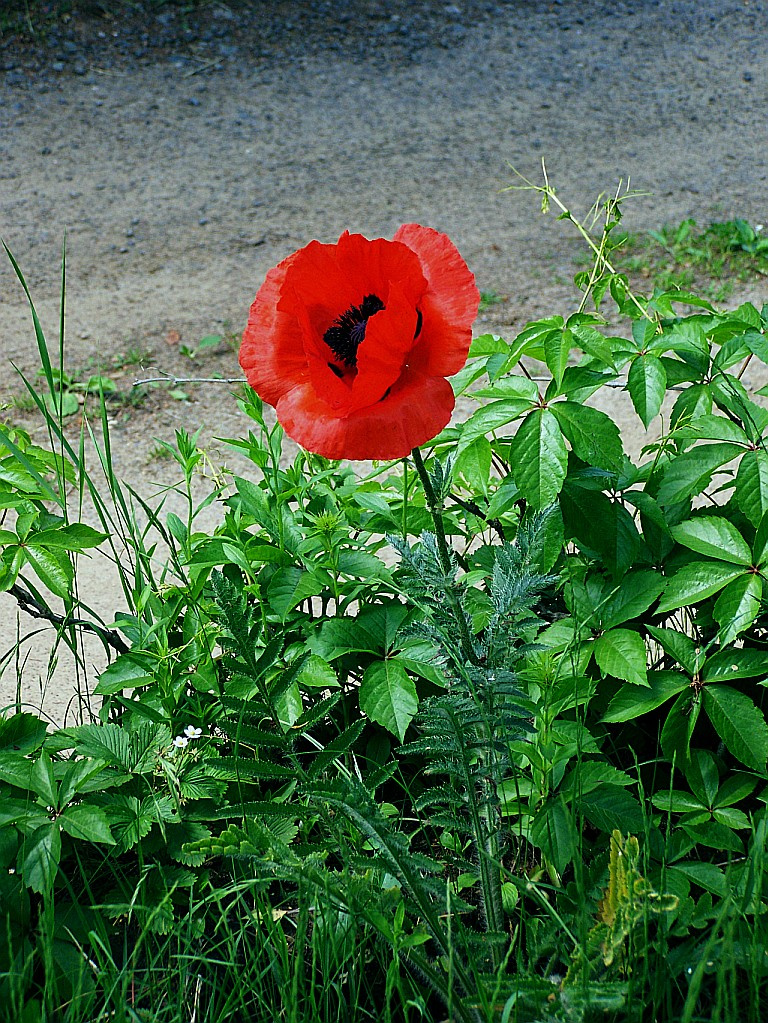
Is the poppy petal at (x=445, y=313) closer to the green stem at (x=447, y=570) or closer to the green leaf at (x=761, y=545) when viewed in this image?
the green stem at (x=447, y=570)

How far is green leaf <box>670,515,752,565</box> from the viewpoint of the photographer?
1450 mm

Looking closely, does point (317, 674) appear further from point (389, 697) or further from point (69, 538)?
point (69, 538)

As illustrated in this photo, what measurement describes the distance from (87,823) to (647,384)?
107 centimetres

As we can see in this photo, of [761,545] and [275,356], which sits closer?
[275,356]

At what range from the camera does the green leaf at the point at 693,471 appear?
154 centimetres

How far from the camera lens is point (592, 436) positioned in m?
1.48

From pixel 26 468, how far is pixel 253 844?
0.80m

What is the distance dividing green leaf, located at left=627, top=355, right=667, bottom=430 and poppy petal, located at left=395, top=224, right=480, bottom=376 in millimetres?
527

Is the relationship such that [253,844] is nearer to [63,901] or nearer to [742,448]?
[63,901]

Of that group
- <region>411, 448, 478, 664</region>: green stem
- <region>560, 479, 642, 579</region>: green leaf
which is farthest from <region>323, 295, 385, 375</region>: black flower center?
<region>560, 479, 642, 579</region>: green leaf

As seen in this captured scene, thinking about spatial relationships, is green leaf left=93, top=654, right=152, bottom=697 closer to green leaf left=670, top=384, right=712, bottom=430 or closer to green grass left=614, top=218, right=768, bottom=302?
green leaf left=670, top=384, right=712, bottom=430

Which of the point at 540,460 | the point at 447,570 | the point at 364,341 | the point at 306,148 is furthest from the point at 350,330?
the point at 306,148

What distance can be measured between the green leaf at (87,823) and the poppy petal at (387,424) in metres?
0.65

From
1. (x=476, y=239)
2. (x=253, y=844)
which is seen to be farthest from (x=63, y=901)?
(x=476, y=239)
